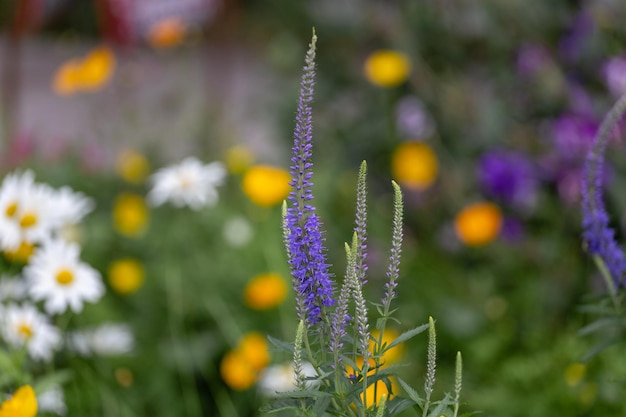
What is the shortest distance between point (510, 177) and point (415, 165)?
0.98 ft

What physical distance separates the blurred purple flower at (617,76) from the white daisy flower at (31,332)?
1.44 metres

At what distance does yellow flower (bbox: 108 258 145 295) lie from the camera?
214 cm

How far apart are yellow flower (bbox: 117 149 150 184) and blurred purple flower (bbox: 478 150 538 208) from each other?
108cm

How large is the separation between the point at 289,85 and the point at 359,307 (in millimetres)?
2253

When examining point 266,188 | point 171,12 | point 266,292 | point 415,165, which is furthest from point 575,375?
point 171,12

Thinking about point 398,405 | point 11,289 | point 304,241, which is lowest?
point 11,289

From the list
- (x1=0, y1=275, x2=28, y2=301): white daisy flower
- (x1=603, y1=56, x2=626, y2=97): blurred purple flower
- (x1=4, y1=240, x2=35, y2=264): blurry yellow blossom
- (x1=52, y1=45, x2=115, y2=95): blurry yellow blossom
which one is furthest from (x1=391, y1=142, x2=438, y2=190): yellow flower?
(x1=4, y1=240, x2=35, y2=264): blurry yellow blossom

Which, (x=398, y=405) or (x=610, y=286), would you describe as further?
(x=610, y=286)

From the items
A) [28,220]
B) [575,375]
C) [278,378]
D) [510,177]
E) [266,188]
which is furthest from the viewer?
[510,177]

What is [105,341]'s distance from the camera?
1827 millimetres

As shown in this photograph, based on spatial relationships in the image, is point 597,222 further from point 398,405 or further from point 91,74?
point 91,74

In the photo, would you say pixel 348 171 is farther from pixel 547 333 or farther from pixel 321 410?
pixel 321 410

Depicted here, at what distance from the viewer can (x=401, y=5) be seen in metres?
2.97

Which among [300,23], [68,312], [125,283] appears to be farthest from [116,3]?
[68,312]
